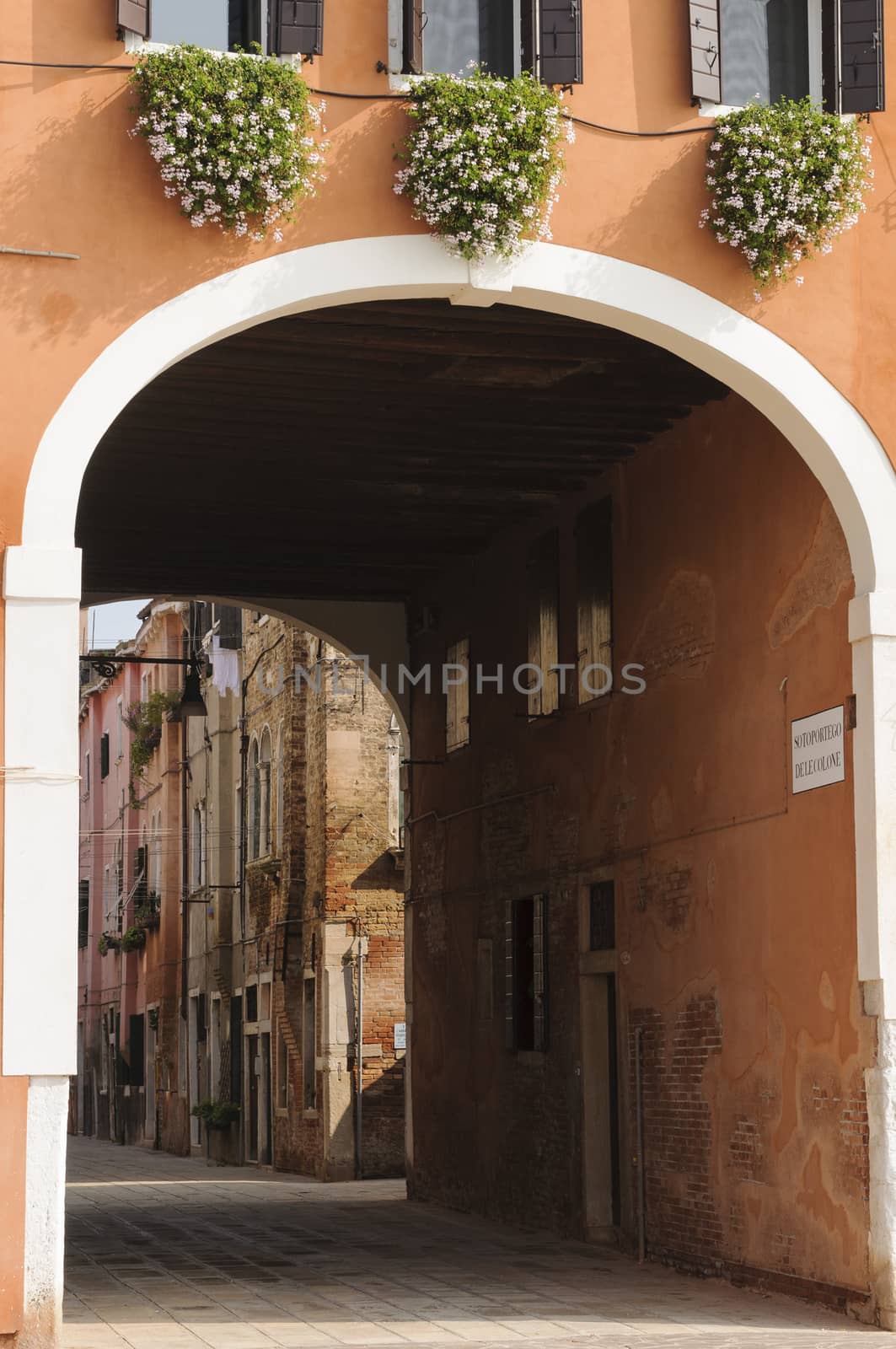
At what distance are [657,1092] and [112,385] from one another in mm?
6407

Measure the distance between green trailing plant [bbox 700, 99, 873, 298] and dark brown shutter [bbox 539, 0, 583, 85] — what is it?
85 centimetres

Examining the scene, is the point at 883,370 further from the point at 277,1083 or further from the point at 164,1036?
the point at 164,1036

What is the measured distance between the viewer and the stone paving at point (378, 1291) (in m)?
10.1

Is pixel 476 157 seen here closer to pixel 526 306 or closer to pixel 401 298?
pixel 401 298

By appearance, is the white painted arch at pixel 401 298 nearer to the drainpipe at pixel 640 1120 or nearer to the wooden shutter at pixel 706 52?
the wooden shutter at pixel 706 52

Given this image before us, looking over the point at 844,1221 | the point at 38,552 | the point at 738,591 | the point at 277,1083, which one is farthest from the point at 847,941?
the point at 277,1083

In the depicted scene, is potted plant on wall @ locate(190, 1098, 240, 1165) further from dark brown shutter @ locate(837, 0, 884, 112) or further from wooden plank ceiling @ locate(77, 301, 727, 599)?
dark brown shutter @ locate(837, 0, 884, 112)

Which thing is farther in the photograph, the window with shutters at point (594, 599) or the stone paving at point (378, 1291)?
the window with shutters at point (594, 599)

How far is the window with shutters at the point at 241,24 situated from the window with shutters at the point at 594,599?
563 cm

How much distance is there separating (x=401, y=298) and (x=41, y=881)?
3.53 metres

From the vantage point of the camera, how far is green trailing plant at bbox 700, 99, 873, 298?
35.5ft

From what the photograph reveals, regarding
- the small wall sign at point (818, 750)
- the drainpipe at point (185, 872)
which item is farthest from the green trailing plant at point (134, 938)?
the small wall sign at point (818, 750)

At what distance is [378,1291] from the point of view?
40.0ft

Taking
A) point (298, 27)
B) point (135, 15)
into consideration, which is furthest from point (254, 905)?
point (135, 15)
